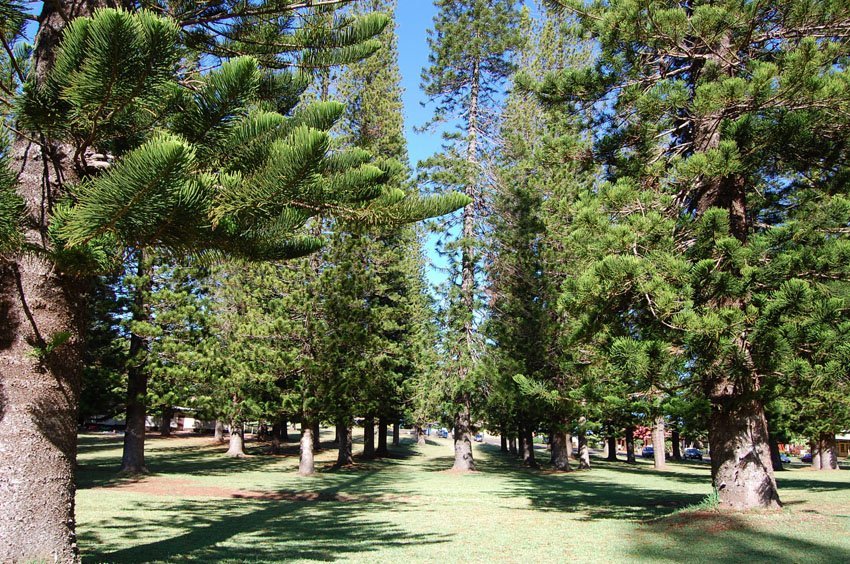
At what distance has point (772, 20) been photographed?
8.43m

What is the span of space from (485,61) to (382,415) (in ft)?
53.5

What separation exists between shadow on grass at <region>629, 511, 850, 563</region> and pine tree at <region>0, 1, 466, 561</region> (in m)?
4.78

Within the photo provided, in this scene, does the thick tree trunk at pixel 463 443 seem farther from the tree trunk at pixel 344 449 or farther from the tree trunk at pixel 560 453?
the tree trunk at pixel 344 449

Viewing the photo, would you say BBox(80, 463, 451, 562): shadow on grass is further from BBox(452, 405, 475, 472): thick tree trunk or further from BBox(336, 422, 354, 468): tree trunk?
BBox(452, 405, 475, 472): thick tree trunk

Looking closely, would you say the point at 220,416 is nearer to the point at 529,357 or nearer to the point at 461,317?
the point at 461,317

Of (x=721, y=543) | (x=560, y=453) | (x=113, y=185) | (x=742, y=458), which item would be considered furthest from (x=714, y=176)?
(x=560, y=453)

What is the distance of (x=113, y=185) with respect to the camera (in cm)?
255

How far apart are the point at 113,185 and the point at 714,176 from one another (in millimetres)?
7479

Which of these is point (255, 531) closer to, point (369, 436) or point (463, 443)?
point (463, 443)

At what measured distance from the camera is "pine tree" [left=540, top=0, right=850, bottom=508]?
7.20 m

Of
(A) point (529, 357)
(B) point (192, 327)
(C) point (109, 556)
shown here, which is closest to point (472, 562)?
(C) point (109, 556)

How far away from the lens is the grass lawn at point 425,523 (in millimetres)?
6219

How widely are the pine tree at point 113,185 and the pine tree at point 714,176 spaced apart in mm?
4427

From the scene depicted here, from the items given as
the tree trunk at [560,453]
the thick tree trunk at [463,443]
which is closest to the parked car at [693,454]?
the tree trunk at [560,453]
